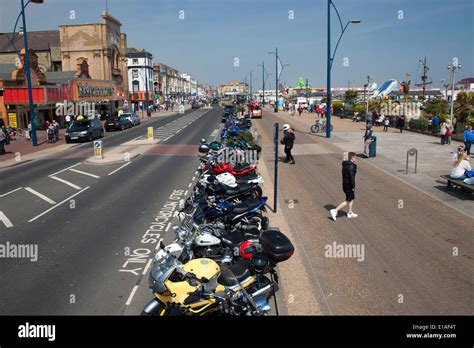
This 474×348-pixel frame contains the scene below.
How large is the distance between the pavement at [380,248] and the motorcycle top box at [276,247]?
0.81 metres

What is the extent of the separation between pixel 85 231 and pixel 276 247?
5857 mm

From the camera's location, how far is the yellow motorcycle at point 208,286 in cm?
534

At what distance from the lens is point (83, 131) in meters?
30.2

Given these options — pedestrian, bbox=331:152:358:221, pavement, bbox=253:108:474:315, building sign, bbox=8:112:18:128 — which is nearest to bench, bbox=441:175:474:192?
pavement, bbox=253:108:474:315

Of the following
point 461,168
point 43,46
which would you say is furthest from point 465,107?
point 43,46

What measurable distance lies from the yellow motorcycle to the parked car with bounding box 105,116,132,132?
1382 inches

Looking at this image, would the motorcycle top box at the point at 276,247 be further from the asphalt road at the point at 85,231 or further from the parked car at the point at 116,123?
the parked car at the point at 116,123

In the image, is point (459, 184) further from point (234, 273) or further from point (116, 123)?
point (116, 123)

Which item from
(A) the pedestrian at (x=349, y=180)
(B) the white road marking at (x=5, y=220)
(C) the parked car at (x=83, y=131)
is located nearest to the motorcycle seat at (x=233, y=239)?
(A) the pedestrian at (x=349, y=180)

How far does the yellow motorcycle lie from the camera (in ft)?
17.5

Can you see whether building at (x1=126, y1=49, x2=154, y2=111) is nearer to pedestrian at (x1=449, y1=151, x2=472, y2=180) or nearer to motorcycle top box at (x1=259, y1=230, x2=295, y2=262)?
pedestrian at (x1=449, y1=151, x2=472, y2=180)
